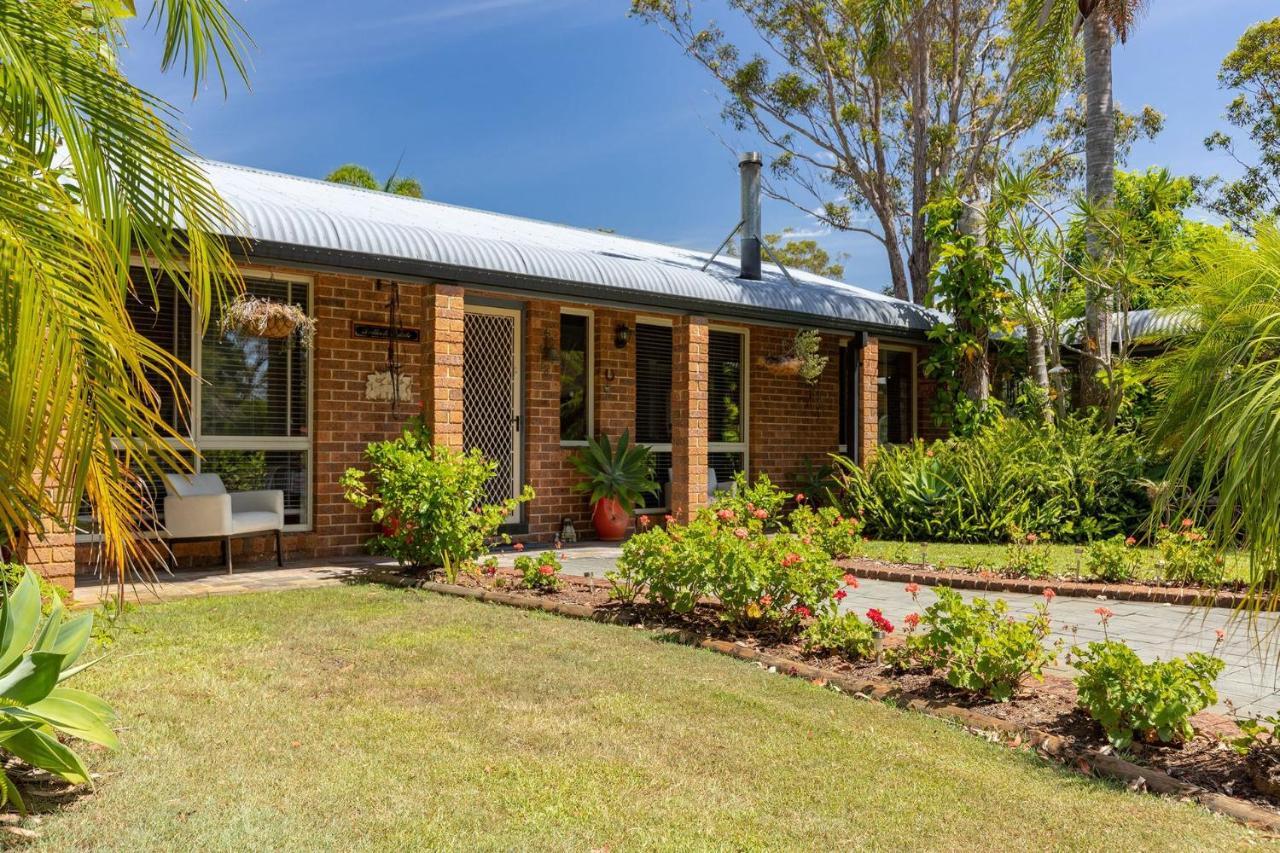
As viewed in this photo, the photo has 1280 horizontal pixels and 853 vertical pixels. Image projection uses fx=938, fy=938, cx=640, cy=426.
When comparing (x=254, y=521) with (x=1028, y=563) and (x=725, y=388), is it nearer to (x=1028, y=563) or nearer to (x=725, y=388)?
(x=1028, y=563)

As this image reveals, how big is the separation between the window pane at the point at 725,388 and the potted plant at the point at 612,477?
79.5 inches

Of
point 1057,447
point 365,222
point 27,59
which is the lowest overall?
point 1057,447

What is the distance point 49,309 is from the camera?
230 centimetres

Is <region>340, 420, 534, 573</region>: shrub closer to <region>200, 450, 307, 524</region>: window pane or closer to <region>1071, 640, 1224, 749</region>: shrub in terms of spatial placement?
<region>200, 450, 307, 524</region>: window pane

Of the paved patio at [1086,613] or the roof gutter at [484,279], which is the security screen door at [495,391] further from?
the paved patio at [1086,613]

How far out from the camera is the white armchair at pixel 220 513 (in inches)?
285

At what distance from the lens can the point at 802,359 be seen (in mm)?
11945

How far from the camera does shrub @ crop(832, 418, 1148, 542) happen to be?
34.7 ft

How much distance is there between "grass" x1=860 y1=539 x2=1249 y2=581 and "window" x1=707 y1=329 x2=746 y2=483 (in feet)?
8.10

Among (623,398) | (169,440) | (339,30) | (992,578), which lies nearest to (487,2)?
(339,30)

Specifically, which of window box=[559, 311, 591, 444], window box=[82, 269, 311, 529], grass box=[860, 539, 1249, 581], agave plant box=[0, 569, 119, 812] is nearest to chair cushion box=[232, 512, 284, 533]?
window box=[82, 269, 311, 529]

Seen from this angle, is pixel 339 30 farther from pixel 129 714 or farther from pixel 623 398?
pixel 129 714

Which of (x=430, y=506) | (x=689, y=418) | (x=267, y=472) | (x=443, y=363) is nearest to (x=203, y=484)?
(x=267, y=472)

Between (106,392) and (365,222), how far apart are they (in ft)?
18.8
